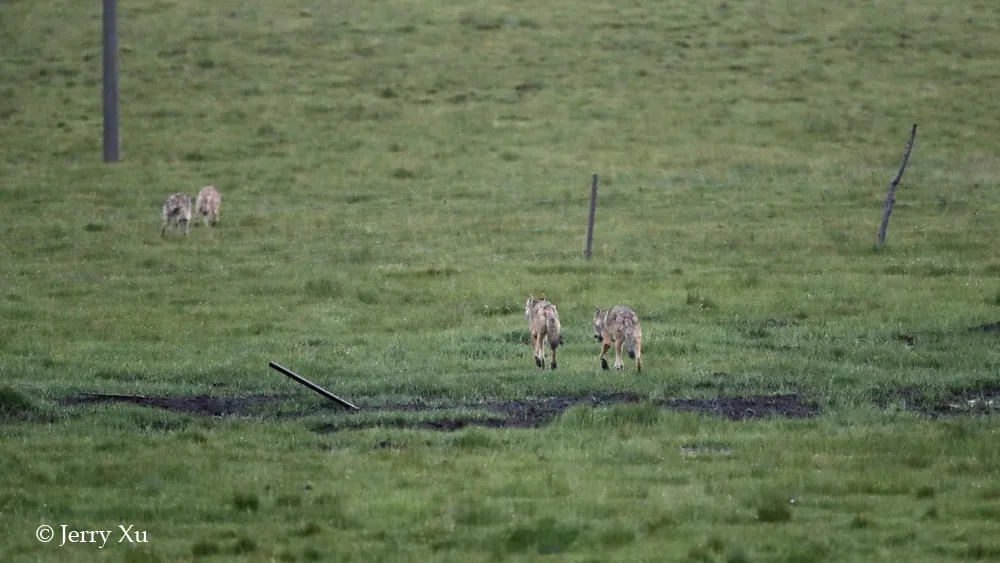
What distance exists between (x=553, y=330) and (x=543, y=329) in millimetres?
289

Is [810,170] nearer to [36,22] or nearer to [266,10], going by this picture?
[266,10]

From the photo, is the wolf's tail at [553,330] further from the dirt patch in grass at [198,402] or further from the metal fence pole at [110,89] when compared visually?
the metal fence pole at [110,89]

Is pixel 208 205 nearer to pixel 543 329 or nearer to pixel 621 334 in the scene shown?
pixel 543 329

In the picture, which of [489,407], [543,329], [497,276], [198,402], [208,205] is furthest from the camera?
[208,205]

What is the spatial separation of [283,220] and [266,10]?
24.4 meters

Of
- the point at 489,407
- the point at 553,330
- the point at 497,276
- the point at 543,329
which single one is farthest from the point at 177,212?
the point at 489,407

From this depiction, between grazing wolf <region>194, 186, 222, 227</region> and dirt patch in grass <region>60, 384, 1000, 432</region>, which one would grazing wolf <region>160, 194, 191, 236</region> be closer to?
grazing wolf <region>194, 186, 222, 227</region>

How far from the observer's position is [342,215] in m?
30.8

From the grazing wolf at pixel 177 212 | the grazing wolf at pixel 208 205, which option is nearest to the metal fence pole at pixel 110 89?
the grazing wolf at pixel 208 205

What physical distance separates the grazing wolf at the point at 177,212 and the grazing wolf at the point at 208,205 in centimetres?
63

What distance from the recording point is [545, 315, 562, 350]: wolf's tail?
56.4 feet

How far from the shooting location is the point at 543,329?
17.5 metres

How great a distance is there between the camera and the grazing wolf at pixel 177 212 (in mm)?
29828

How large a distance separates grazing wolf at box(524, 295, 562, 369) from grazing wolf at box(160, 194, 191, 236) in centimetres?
1386
